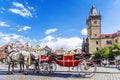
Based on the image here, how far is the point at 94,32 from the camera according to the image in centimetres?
9931

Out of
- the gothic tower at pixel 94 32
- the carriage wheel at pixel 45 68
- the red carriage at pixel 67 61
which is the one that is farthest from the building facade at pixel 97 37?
the red carriage at pixel 67 61

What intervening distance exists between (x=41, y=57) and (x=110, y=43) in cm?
8434

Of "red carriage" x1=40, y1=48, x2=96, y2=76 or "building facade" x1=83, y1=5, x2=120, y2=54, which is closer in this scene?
"red carriage" x1=40, y1=48, x2=96, y2=76

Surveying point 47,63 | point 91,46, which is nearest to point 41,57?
point 47,63

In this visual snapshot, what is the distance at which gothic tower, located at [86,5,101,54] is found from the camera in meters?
98.1

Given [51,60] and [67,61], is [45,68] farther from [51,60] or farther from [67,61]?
[67,61]

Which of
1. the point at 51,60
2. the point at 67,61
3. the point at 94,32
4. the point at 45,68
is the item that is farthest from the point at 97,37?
the point at 67,61

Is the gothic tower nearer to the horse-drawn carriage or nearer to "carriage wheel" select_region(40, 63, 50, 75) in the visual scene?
"carriage wheel" select_region(40, 63, 50, 75)

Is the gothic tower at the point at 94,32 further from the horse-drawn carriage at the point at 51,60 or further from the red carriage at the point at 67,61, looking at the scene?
the red carriage at the point at 67,61

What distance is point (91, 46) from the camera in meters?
98.1

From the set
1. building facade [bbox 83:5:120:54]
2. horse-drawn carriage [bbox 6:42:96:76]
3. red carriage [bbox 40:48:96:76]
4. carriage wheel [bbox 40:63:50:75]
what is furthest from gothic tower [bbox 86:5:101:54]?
red carriage [bbox 40:48:96:76]

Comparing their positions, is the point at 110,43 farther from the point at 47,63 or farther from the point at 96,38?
the point at 47,63

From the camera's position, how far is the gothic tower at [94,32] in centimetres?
9806

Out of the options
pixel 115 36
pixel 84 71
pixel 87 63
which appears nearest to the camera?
pixel 87 63
